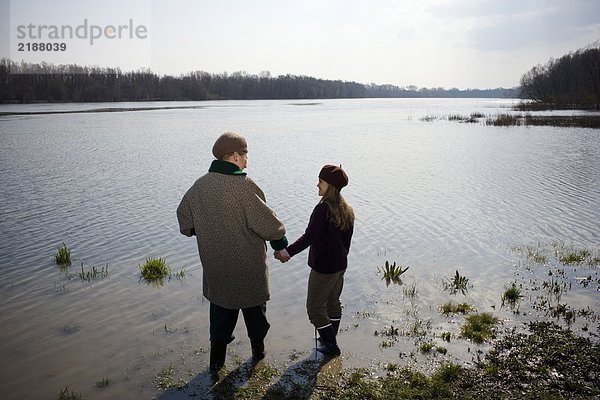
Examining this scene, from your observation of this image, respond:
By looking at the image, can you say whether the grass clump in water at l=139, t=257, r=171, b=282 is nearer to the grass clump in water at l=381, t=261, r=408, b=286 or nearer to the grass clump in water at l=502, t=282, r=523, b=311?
the grass clump in water at l=381, t=261, r=408, b=286

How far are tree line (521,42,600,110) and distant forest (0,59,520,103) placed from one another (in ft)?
287

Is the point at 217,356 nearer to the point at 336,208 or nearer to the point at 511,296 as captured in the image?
the point at 336,208

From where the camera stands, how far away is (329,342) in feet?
16.8

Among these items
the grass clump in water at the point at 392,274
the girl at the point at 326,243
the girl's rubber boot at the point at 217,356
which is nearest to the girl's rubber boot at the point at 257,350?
the girl's rubber boot at the point at 217,356

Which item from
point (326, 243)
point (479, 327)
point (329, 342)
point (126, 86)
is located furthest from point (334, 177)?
point (126, 86)

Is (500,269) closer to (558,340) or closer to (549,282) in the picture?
(549,282)

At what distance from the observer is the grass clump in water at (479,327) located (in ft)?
17.9

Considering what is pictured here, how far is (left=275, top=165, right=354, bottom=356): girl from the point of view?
15.8ft

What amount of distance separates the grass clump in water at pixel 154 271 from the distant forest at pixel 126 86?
11443 centimetres

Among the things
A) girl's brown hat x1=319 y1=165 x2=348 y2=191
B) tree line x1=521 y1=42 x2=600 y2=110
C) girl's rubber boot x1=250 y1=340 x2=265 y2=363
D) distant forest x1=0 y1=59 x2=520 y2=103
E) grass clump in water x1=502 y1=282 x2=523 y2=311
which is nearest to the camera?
girl's brown hat x1=319 y1=165 x2=348 y2=191

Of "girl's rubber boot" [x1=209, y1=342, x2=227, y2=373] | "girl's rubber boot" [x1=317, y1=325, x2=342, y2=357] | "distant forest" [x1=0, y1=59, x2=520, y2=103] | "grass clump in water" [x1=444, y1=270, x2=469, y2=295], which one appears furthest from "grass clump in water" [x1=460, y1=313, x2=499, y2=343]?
"distant forest" [x1=0, y1=59, x2=520, y2=103]

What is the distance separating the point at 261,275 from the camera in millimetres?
4633

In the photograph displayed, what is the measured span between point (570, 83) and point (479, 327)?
112086mm

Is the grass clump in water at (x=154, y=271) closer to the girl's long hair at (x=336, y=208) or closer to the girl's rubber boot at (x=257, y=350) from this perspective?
the girl's rubber boot at (x=257, y=350)
